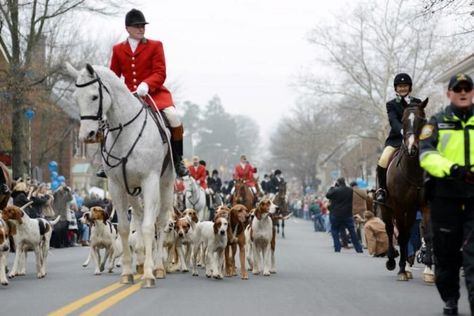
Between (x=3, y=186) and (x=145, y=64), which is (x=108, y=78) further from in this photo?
(x=3, y=186)

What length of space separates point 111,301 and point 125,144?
Answer: 2.83m

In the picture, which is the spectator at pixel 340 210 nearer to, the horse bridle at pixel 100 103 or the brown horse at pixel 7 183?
the brown horse at pixel 7 183

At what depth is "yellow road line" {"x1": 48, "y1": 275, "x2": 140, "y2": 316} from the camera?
8.97 m

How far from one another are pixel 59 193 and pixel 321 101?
1653 inches

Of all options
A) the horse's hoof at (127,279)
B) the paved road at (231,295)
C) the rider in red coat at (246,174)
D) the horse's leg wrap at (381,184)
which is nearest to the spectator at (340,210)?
the rider in red coat at (246,174)

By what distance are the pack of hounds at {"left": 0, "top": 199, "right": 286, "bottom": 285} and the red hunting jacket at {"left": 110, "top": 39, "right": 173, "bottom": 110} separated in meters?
1.99

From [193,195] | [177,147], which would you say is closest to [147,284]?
[177,147]

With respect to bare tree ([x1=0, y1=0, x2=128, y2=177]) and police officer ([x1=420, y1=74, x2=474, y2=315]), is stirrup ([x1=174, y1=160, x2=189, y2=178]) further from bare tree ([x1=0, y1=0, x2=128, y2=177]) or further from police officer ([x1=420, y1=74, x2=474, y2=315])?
bare tree ([x1=0, y1=0, x2=128, y2=177])

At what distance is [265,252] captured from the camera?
14.9m

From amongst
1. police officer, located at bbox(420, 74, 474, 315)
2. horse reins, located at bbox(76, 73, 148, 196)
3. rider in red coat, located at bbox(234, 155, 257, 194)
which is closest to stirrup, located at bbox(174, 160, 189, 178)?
horse reins, located at bbox(76, 73, 148, 196)

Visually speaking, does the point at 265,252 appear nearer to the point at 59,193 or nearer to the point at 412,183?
the point at 412,183

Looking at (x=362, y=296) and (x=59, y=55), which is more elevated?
(x=59, y=55)

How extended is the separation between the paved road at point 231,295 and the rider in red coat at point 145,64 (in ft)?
6.85

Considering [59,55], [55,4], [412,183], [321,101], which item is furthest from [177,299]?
[321,101]
